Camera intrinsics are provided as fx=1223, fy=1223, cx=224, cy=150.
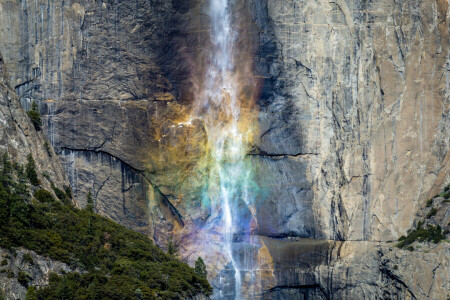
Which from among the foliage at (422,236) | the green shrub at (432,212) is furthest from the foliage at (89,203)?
the green shrub at (432,212)

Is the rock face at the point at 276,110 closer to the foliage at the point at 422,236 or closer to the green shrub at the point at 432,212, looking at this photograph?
the green shrub at the point at 432,212

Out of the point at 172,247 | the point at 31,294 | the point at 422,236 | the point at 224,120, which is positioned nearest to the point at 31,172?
the point at 31,294

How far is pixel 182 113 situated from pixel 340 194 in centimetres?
1413

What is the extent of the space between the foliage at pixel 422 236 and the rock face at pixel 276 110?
1623 mm

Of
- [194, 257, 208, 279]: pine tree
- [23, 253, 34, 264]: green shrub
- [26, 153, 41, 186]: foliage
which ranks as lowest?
[23, 253, 34, 264]: green shrub

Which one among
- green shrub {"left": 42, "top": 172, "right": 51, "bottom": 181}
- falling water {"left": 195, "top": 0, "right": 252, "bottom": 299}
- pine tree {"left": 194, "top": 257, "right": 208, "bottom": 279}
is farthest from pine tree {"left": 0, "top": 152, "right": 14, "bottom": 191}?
falling water {"left": 195, "top": 0, "right": 252, "bottom": 299}

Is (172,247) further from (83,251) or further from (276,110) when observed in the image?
(83,251)

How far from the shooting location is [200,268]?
90500 millimetres

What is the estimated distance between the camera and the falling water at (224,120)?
323 ft

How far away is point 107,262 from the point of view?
A: 7525 cm

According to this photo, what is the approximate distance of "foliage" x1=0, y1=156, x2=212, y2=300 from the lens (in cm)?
6838

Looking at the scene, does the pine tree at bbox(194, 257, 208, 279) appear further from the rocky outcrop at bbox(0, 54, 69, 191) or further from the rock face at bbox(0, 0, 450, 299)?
the rocky outcrop at bbox(0, 54, 69, 191)

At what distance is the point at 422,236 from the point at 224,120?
19.0 m

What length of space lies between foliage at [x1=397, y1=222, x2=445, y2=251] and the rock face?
63.9 inches
